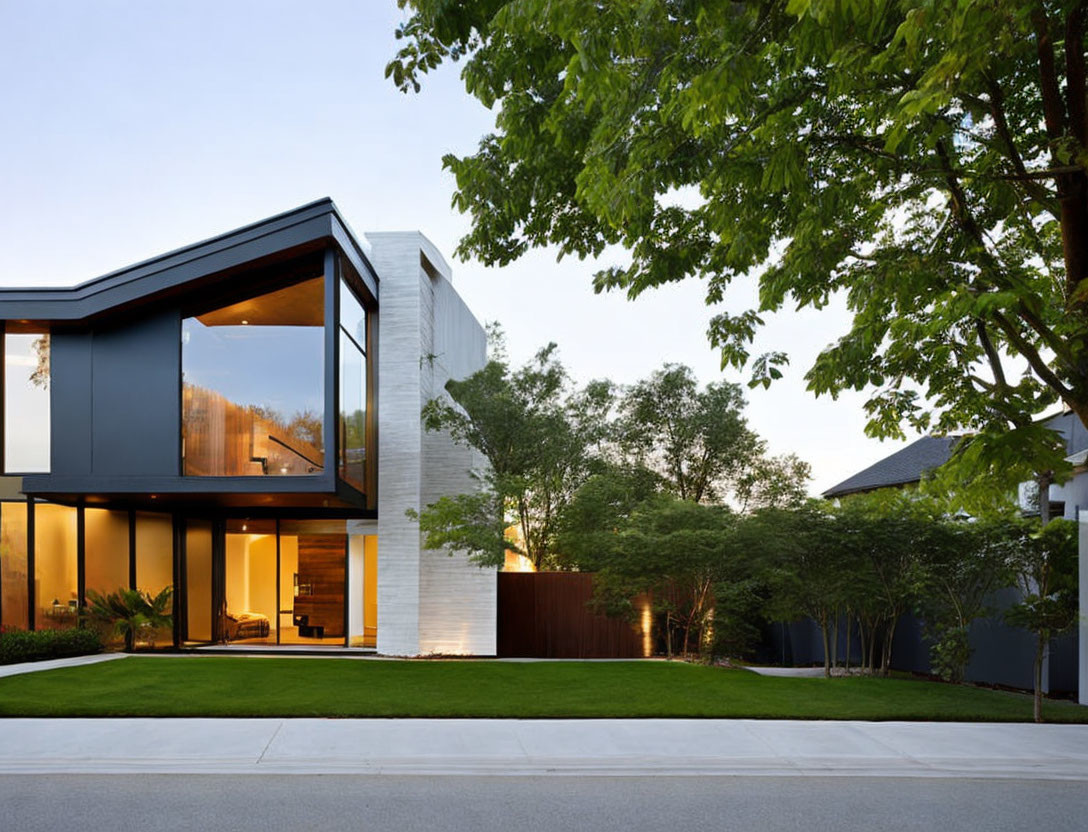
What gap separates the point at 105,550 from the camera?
16094mm

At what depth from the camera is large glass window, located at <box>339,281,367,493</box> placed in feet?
50.4

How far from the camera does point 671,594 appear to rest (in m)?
17.5

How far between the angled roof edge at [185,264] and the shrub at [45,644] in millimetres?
5259

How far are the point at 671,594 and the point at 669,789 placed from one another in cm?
1095

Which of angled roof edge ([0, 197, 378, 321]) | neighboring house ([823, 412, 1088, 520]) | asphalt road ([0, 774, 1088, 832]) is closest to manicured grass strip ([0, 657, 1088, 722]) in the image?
asphalt road ([0, 774, 1088, 832])

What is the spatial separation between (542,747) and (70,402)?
11.6 meters

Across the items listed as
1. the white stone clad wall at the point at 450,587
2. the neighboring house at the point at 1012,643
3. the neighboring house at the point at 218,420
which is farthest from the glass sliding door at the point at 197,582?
the neighboring house at the point at 1012,643

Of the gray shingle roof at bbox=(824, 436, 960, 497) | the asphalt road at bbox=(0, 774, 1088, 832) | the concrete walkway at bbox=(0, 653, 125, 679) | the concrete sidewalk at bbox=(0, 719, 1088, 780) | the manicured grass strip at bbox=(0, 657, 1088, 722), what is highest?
the gray shingle roof at bbox=(824, 436, 960, 497)

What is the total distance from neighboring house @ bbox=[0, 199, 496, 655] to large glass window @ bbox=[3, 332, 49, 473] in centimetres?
3

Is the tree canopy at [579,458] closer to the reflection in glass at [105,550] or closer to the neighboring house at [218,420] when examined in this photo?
the neighboring house at [218,420]

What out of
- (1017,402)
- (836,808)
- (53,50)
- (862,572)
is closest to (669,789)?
(836,808)

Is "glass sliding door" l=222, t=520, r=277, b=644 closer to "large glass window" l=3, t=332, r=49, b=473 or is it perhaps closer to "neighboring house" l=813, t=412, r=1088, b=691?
"large glass window" l=3, t=332, r=49, b=473

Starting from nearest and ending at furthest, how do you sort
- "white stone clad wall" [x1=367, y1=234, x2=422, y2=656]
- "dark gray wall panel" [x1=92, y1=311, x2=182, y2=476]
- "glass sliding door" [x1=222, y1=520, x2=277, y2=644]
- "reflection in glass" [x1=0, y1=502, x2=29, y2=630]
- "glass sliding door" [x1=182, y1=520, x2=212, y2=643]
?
1. "dark gray wall panel" [x1=92, y1=311, x2=182, y2=476]
2. "reflection in glass" [x1=0, y1=502, x2=29, y2=630]
3. "white stone clad wall" [x1=367, y1=234, x2=422, y2=656]
4. "glass sliding door" [x1=182, y1=520, x2=212, y2=643]
5. "glass sliding door" [x1=222, y1=520, x2=277, y2=644]

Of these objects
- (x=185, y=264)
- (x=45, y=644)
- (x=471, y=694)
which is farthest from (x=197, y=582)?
(x=471, y=694)
